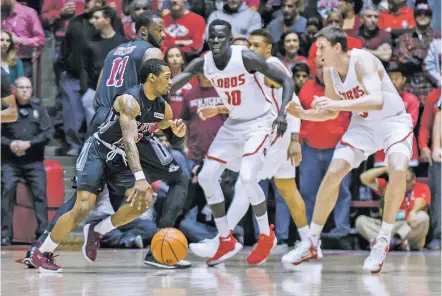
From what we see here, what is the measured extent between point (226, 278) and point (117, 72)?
224cm

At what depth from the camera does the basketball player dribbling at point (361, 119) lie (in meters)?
9.41

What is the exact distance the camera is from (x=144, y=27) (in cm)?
975

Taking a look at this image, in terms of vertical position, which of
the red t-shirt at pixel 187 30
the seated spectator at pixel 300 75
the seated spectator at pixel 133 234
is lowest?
the seated spectator at pixel 133 234

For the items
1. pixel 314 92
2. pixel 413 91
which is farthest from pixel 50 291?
pixel 413 91

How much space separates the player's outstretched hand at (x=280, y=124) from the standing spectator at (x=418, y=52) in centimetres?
337

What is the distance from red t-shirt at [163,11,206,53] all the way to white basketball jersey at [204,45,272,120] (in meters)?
3.26

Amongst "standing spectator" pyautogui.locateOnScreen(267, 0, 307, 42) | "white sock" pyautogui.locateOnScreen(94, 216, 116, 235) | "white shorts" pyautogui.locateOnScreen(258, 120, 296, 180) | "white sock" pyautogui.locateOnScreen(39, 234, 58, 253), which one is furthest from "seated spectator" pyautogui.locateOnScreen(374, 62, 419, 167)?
"white sock" pyautogui.locateOnScreen(39, 234, 58, 253)

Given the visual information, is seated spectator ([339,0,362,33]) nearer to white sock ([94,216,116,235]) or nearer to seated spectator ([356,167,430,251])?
seated spectator ([356,167,430,251])

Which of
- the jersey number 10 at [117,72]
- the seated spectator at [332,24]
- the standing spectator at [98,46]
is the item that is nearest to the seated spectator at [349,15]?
the seated spectator at [332,24]

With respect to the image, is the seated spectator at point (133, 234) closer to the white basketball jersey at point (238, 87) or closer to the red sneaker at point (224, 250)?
the red sneaker at point (224, 250)

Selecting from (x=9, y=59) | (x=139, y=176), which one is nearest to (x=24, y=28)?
(x=9, y=59)

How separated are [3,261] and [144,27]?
Answer: 268 centimetres

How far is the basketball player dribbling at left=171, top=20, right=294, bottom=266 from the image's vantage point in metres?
9.95

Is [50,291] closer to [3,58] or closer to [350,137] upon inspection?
[350,137]
